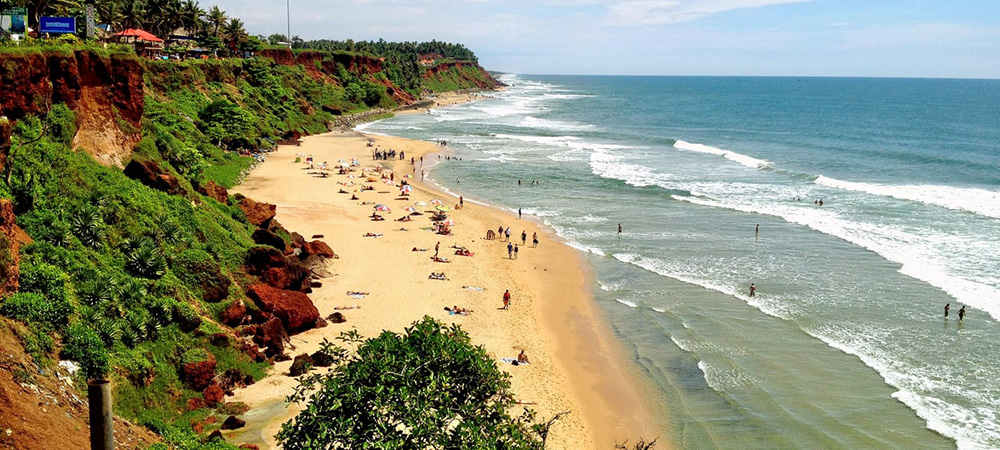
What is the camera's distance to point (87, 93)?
24.6 meters

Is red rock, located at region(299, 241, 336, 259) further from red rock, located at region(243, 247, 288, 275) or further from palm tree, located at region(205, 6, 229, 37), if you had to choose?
palm tree, located at region(205, 6, 229, 37)

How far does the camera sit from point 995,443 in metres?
18.2

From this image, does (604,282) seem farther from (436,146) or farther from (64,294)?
(436,146)

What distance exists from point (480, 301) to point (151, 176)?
13236mm

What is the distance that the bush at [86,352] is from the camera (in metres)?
Answer: 14.8

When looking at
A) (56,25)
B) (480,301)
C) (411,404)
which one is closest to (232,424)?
(411,404)

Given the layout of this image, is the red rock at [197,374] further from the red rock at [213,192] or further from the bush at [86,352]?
the red rock at [213,192]

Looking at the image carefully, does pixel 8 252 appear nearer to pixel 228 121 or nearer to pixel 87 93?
pixel 87 93

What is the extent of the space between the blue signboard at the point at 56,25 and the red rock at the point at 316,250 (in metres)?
12.7

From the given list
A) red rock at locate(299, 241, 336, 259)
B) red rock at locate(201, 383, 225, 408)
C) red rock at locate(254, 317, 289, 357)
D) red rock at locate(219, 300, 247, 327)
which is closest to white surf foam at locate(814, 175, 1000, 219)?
red rock at locate(299, 241, 336, 259)

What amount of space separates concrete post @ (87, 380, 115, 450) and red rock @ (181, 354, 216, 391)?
41.3 ft

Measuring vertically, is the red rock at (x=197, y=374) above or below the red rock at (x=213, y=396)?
above

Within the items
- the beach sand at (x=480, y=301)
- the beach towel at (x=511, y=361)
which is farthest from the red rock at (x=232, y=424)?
the beach towel at (x=511, y=361)

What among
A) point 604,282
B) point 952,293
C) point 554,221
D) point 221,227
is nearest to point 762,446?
point 604,282
